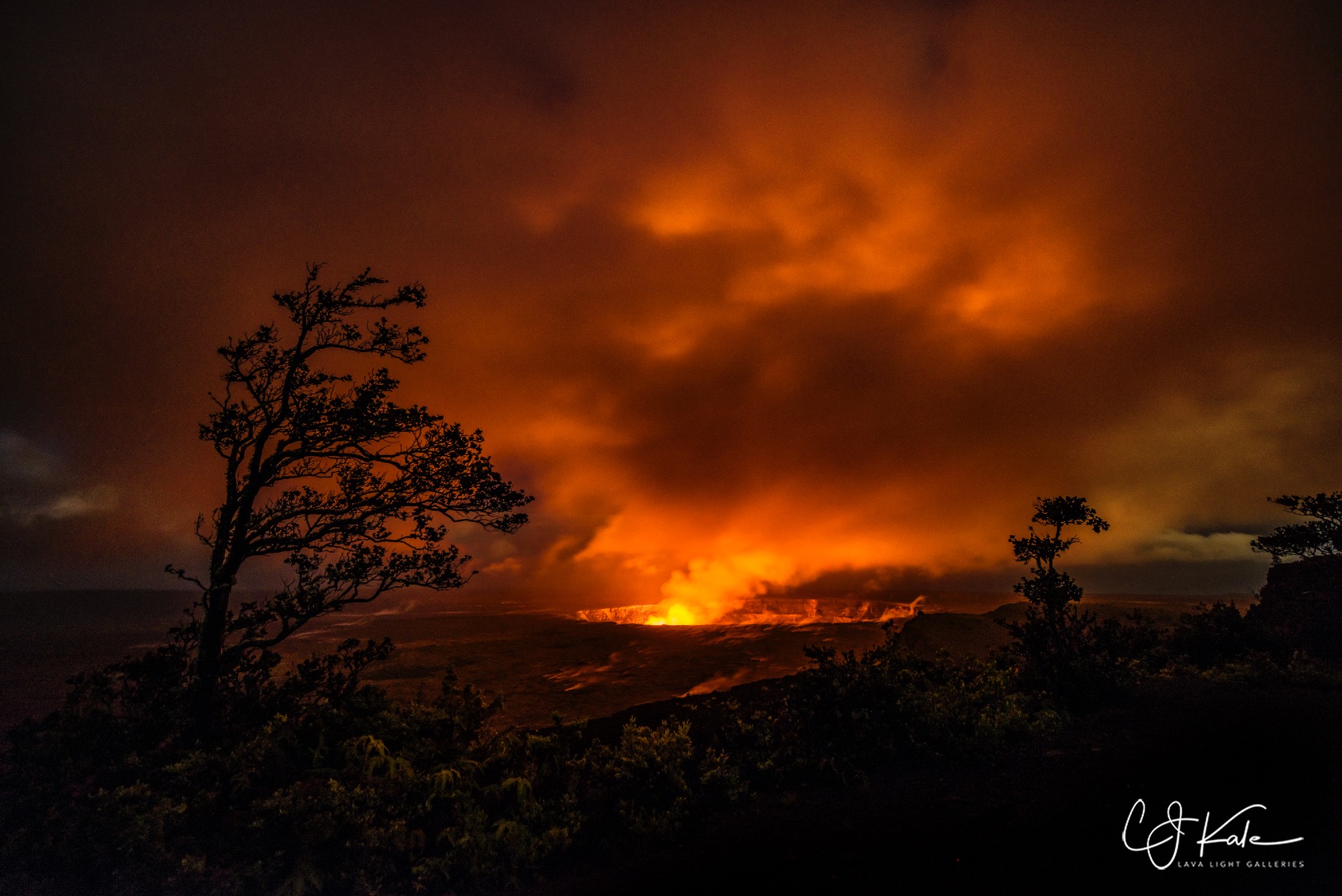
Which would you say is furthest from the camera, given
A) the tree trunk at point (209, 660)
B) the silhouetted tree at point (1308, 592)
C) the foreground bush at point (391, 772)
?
the silhouetted tree at point (1308, 592)

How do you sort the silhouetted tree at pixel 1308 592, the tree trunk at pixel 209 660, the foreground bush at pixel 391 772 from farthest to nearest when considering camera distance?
1. the silhouetted tree at pixel 1308 592
2. the tree trunk at pixel 209 660
3. the foreground bush at pixel 391 772

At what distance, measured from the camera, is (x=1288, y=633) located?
1780cm

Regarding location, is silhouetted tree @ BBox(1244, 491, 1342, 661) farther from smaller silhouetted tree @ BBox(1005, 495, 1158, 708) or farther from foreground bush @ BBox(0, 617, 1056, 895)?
foreground bush @ BBox(0, 617, 1056, 895)

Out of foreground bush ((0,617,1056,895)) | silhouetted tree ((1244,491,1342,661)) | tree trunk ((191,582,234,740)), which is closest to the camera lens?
foreground bush ((0,617,1056,895))

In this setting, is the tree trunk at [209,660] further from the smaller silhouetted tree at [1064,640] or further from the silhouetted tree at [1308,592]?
the silhouetted tree at [1308,592]

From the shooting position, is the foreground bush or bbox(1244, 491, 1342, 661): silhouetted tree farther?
bbox(1244, 491, 1342, 661): silhouetted tree

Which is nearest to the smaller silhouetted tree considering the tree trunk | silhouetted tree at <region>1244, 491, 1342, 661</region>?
silhouetted tree at <region>1244, 491, 1342, 661</region>

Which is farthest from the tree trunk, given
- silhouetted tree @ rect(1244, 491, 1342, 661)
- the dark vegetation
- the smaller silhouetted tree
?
silhouetted tree @ rect(1244, 491, 1342, 661)

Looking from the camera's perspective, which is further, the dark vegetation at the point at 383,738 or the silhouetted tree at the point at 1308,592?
the silhouetted tree at the point at 1308,592

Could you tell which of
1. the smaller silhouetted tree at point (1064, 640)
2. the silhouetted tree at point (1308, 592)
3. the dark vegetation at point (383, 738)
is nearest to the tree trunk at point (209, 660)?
the dark vegetation at point (383, 738)

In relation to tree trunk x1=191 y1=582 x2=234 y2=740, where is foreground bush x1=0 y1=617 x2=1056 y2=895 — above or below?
below

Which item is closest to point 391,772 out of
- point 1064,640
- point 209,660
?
point 209,660

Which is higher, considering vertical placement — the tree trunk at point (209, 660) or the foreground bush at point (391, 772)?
the tree trunk at point (209, 660)

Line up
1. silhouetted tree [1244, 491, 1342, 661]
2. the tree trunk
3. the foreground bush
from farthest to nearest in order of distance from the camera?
silhouetted tree [1244, 491, 1342, 661]
the tree trunk
the foreground bush
